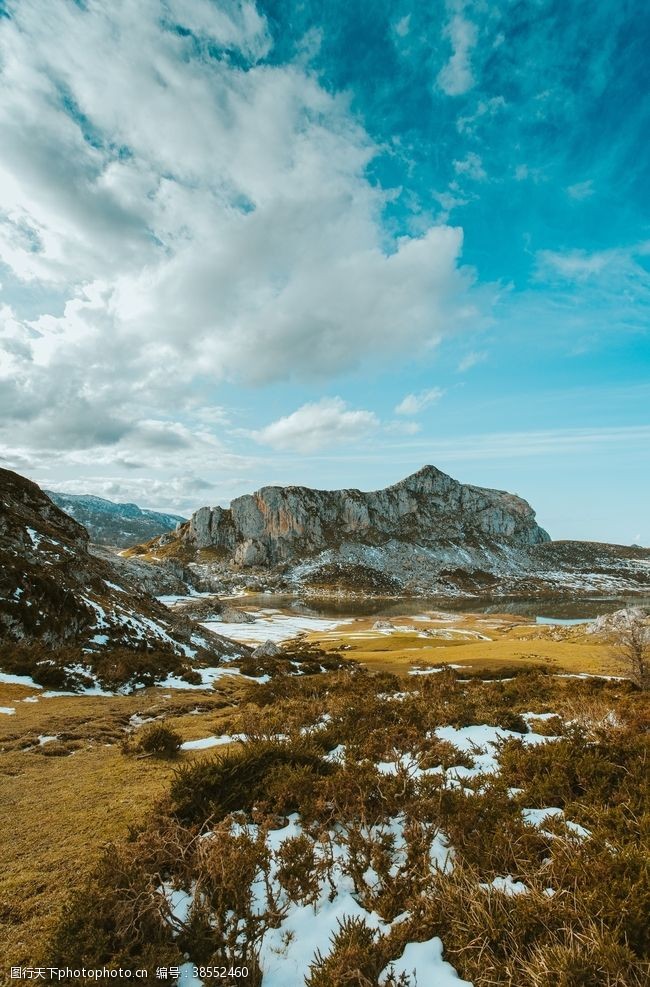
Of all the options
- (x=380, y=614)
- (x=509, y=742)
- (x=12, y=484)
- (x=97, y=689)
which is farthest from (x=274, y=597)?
(x=509, y=742)

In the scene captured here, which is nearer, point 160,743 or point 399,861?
point 399,861

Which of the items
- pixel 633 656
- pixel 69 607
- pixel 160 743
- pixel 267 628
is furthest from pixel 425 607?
pixel 160 743

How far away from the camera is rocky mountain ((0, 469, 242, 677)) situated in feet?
71.3

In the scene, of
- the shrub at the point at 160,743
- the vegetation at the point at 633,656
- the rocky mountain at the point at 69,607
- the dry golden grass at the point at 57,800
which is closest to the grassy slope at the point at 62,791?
the dry golden grass at the point at 57,800

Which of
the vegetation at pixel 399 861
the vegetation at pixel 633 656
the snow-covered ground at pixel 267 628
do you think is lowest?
the snow-covered ground at pixel 267 628

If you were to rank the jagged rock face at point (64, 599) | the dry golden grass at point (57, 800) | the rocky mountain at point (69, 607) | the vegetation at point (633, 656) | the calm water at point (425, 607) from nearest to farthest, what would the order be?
the dry golden grass at point (57, 800), the vegetation at point (633, 656), the rocky mountain at point (69, 607), the jagged rock face at point (64, 599), the calm water at point (425, 607)

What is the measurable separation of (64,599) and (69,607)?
0.64 meters

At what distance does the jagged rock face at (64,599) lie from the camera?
2239cm

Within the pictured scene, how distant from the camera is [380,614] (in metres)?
132

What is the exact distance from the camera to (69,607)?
24.3 metres

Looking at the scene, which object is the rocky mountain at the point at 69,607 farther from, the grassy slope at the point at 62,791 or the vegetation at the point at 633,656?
the vegetation at the point at 633,656

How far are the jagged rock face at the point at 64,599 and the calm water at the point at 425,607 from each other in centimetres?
9920

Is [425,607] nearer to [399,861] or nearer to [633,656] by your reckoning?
[633,656]

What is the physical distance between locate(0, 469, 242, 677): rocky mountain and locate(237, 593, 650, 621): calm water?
99.4m
